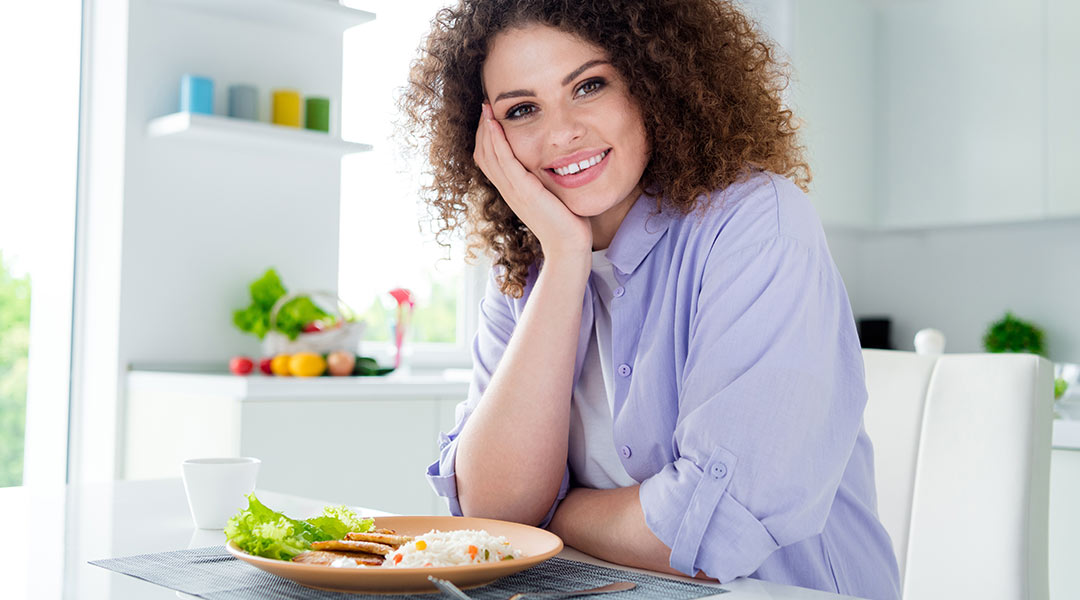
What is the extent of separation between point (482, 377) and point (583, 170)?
12.8 inches

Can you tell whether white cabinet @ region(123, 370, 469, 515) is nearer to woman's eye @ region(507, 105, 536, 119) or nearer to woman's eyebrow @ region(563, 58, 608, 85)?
woman's eye @ region(507, 105, 536, 119)

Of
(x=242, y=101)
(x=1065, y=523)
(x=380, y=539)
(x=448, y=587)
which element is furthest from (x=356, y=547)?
(x=242, y=101)

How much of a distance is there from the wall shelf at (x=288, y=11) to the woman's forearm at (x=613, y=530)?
239 cm

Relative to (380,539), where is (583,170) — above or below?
above

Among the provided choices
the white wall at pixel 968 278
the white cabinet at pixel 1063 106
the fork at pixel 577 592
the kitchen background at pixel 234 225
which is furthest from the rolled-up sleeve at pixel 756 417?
the white wall at pixel 968 278

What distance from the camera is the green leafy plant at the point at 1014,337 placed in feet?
14.2

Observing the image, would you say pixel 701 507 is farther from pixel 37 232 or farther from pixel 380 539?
pixel 37 232

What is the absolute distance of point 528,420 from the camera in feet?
3.90

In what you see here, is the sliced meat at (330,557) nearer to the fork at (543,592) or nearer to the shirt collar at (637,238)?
the fork at (543,592)

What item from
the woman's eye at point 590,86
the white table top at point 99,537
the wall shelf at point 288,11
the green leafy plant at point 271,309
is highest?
the wall shelf at point 288,11

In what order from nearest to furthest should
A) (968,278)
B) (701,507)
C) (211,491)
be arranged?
(701,507) < (211,491) < (968,278)

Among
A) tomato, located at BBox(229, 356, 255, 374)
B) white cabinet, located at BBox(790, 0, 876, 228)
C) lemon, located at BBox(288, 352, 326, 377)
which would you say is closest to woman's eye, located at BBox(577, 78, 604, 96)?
lemon, located at BBox(288, 352, 326, 377)

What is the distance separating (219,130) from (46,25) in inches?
26.4

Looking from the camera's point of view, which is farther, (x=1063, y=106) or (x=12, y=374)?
(x=1063, y=106)
